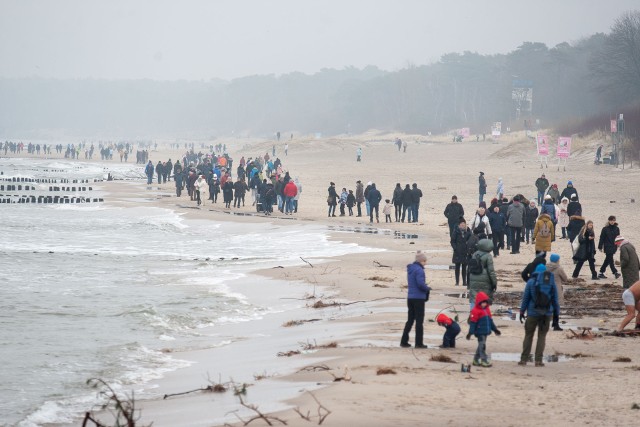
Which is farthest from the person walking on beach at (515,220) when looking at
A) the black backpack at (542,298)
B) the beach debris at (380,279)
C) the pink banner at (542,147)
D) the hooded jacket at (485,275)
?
the pink banner at (542,147)

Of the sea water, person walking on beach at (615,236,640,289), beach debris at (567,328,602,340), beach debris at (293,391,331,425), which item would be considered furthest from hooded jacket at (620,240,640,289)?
beach debris at (293,391,331,425)

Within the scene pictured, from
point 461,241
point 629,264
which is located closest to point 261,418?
point 629,264

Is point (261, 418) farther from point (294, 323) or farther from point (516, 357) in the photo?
point (294, 323)

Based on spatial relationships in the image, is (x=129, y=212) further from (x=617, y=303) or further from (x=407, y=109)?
(x=407, y=109)

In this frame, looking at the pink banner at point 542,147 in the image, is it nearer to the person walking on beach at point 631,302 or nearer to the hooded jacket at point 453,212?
the hooded jacket at point 453,212

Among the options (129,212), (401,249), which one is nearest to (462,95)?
(129,212)

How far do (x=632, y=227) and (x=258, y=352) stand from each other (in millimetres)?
18787

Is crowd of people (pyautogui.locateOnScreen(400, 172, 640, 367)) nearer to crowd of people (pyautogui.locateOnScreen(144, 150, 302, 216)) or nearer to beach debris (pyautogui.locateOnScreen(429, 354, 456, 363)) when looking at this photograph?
beach debris (pyautogui.locateOnScreen(429, 354, 456, 363))

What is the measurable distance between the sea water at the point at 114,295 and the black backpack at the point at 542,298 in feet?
16.0

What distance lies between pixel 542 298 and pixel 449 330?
1.35 metres

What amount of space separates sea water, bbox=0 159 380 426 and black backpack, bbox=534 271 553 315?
16.0 feet

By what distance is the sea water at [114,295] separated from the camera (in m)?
13.1

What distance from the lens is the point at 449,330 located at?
12773 mm

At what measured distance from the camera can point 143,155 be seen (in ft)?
308
